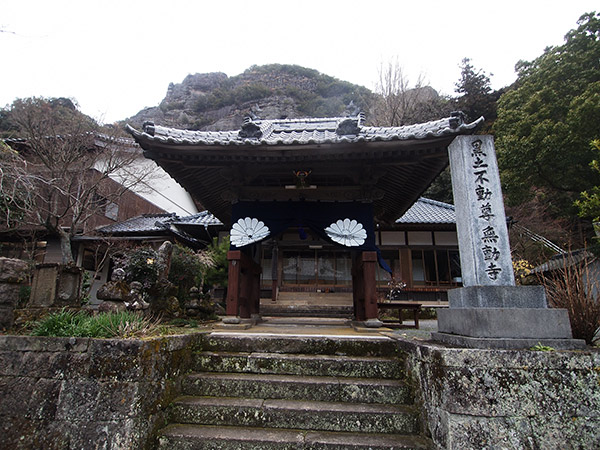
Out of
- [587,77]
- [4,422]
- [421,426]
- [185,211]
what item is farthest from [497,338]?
→ [185,211]

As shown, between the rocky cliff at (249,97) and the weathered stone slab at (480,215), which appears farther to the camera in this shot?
the rocky cliff at (249,97)

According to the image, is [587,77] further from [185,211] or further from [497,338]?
[185,211]

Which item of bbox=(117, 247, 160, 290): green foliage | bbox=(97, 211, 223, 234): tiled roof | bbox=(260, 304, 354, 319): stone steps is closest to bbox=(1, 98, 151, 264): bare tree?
bbox=(97, 211, 223, 234): tiled roof

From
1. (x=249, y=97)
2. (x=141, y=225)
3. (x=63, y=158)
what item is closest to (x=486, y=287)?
(x=63, y=158)

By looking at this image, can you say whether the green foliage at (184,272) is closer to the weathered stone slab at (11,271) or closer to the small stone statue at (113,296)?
the small stone statue at (113,296)

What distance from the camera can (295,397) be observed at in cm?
357

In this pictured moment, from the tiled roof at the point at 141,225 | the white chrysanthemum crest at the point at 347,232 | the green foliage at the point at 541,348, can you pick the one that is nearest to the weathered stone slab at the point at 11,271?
the white chrysanthemum crest at the point at 347,232

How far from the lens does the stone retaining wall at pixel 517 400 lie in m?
2.72

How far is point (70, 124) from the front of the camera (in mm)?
13266

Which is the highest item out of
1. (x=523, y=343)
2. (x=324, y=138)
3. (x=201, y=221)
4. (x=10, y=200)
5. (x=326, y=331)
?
(x=201, y=221)

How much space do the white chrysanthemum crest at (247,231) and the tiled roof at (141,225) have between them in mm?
9451

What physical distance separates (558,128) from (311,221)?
53.9 ft

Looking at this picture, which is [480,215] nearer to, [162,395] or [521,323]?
[521,323]

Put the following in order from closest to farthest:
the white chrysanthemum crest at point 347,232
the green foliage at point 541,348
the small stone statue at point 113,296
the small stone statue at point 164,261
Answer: the green foliage at point 541,348 → the small stone statue at point 113,296 → the white chrysanthemum crest at point 347,232 → the small stone statue at point 164,261
